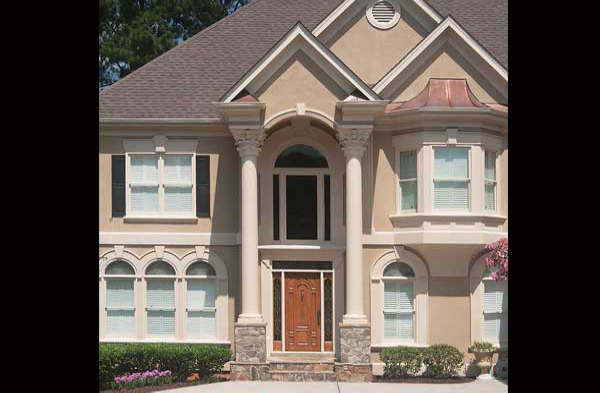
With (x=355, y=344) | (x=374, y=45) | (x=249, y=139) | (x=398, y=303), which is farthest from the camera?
(x=374, y=45)

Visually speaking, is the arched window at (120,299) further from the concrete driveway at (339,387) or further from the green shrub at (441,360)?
the green shrub at (441,360)

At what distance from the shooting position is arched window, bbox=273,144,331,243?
23656 mm

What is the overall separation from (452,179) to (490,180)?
128cm

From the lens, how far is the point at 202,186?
77.3 ft

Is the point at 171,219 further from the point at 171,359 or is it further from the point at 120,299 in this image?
the point at 171,359

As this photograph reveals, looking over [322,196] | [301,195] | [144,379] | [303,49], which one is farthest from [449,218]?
[144,379]

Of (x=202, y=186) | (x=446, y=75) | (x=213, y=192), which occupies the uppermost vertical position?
(x=446, y=75)

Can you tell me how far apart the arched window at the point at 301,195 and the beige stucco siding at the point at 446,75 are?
2801 mm

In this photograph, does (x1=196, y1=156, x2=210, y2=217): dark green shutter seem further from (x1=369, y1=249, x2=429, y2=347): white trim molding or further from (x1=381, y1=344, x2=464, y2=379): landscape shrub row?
(x1=381, y1=344, x2=464, y2=379): landscape shrub row
